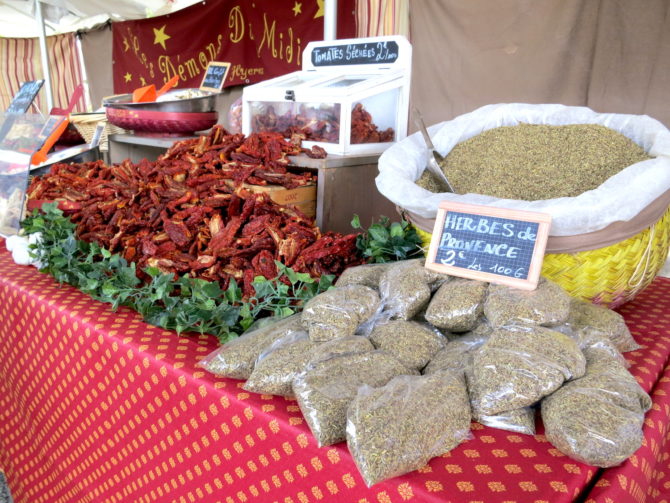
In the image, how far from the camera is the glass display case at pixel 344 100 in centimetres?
155

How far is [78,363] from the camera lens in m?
1.14

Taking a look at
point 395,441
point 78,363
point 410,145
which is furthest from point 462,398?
point 78,363

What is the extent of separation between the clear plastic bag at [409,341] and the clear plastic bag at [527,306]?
0.10m

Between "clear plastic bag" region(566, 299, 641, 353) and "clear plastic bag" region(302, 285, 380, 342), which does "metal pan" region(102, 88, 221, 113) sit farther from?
"clear plastic bag" region(566, 299, 641, 353)

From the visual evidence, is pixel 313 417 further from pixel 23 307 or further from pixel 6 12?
pixel 6 12

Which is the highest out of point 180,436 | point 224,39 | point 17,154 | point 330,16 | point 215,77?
point 330,16

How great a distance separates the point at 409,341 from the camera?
820mm

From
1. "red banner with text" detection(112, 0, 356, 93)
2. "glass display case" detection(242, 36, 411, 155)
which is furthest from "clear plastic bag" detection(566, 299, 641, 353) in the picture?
"red banner with text" detection(112, 0, 356, 93)

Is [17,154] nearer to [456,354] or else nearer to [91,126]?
[91,126]

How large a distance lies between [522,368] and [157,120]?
6.06 feet

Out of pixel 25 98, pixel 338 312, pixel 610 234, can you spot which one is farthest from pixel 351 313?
pixel 25 98

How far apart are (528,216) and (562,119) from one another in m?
0.62

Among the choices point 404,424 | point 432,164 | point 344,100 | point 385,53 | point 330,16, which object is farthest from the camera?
point 330,16

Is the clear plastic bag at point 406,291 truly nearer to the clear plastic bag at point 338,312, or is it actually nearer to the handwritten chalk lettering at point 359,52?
the clear plastic bag at point 338,312
